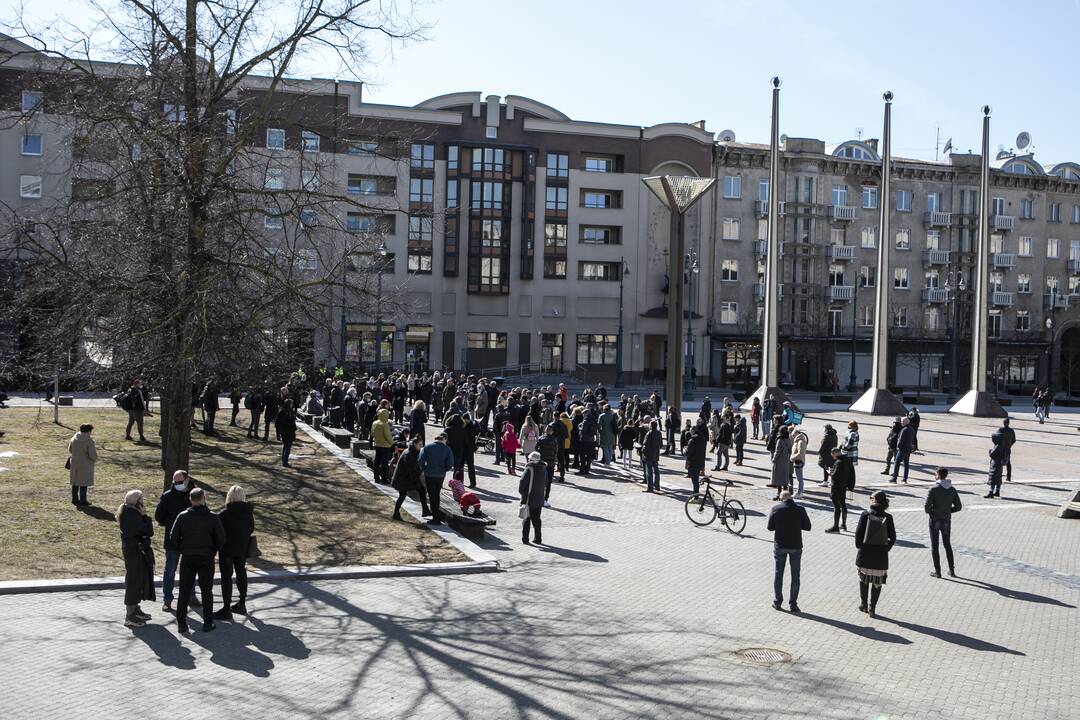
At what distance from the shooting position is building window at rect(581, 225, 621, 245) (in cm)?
6800

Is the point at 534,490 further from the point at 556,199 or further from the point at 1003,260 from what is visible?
the point at 1003,260

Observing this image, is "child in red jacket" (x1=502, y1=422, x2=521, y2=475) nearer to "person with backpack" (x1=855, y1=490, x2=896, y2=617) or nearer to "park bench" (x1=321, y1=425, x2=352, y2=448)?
"park bench" (x1=321, y1=425, x2=352, y2=448)

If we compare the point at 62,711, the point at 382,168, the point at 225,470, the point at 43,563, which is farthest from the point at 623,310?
the point at 62,711

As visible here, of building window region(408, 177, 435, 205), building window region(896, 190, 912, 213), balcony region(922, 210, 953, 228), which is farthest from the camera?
building window region(896, 190, 912, 213)

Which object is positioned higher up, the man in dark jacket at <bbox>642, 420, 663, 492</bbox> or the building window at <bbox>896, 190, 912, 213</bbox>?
the building window at <bbox>896, 190, 912, 213</bbox>

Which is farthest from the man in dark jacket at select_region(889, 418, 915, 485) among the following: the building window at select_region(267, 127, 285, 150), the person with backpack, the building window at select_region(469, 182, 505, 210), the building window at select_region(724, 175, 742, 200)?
the building window at select_region(724, 175, 742, 200)

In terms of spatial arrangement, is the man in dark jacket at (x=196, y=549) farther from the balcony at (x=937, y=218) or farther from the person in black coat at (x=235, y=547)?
Result: the balcony at (x=937, y=218)

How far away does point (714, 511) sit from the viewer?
18.3m

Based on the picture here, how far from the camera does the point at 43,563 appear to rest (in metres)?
13.1

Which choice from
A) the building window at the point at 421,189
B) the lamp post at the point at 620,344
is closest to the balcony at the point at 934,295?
the lamp post at the point at 620,344

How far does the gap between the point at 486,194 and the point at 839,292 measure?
26.5 m

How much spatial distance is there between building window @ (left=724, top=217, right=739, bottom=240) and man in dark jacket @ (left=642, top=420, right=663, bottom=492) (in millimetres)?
50024

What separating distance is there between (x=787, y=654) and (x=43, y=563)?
9712mm

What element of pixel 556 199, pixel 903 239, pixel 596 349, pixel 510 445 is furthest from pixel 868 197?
pixel 510 445
